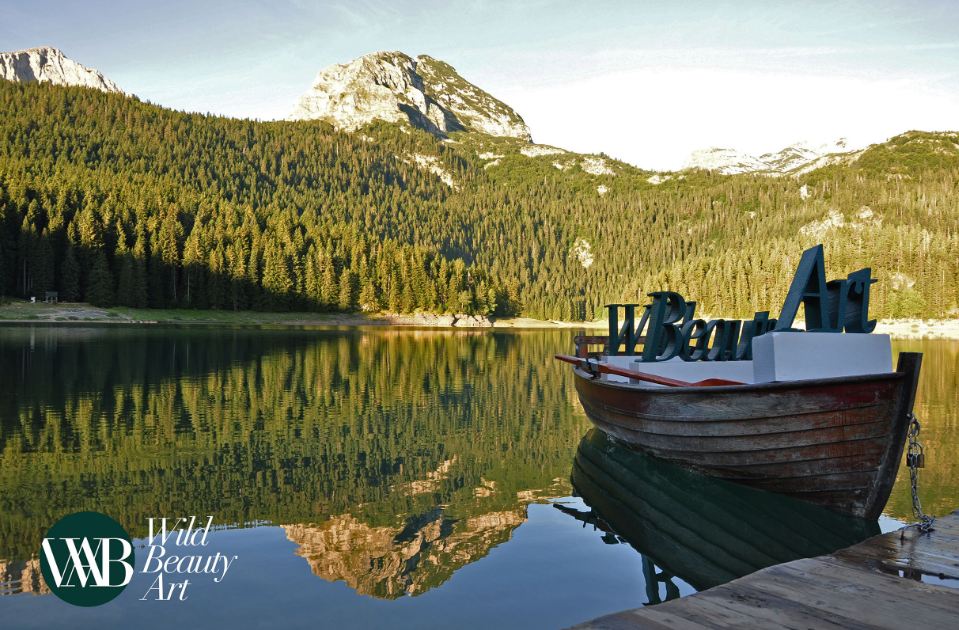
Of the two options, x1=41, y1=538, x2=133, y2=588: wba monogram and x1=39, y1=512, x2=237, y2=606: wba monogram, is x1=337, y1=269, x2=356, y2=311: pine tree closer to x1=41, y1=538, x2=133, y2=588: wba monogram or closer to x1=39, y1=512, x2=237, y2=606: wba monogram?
x1=39, y1=512, x2=237, y2=606: wba monogram

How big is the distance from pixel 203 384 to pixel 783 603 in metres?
28.7

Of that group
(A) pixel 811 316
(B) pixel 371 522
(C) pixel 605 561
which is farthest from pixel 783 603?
(A) pixel 811 316

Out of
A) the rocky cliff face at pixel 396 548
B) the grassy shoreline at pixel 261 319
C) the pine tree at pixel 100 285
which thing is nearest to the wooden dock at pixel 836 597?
the rocky cliff face at pixel 396 548

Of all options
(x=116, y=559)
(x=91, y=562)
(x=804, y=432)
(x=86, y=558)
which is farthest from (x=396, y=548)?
(x=804, y=432)

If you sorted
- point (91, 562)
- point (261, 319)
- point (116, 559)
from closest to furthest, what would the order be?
point (116, 559)
point (91, 562)
point (261, 319)

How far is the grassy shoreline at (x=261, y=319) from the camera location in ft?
332

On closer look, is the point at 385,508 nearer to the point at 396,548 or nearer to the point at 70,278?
the point at 396,548

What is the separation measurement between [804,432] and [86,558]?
12.6 metres

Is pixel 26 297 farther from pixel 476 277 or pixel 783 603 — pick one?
pixel 783 603

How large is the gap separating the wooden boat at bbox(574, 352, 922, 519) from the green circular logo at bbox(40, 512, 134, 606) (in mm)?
11128

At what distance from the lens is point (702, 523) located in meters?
12.4

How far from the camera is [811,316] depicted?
549 inches

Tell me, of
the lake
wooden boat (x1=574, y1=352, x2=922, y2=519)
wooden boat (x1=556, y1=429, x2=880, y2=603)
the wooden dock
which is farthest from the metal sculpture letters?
the wooden dock

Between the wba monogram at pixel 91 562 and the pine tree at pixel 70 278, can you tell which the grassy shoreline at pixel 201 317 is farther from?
the wba monogram at pixel 91 562
